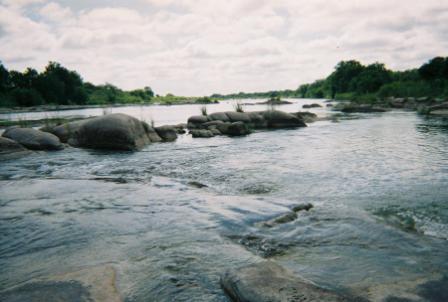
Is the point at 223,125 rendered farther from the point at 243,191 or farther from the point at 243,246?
the point at 243,246

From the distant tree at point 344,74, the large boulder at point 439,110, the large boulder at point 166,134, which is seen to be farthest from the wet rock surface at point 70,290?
the distant tree at point 344,74

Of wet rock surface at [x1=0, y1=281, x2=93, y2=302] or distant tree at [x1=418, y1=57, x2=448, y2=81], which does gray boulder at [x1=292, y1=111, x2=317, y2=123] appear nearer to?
wet rock surface at [x1=0, y1=281, x2=93, y2=302]

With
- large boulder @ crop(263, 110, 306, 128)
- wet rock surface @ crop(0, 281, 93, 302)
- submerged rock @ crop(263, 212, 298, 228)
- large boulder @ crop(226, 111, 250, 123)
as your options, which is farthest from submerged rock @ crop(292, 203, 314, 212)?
large boulder @ crop(226, 111, 250, 123)

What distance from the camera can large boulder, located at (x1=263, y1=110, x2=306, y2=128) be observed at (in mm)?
24141

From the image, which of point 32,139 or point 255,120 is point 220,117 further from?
point 32,139

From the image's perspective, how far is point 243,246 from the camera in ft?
15.0

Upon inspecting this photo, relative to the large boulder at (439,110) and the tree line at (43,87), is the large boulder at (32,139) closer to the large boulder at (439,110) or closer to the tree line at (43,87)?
the large boulder at (439,110)

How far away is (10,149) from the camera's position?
43.4ft

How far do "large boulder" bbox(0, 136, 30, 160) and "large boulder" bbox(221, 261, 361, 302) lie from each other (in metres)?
12.4

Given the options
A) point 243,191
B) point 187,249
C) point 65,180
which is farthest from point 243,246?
point 65,180

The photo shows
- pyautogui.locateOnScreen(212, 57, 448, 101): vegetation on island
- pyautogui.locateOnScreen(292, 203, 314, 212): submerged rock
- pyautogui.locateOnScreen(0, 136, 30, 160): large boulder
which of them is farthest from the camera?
pyautogui.locateOnScreen(212, 57, 448, 101): vegetation on island

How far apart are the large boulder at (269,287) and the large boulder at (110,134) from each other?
11.9 m

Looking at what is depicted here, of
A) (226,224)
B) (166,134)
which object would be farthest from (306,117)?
(226,224)

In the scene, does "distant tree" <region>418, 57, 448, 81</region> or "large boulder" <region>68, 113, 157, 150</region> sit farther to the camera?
"distant tree" <region>418, 57, 448, 81</region>
